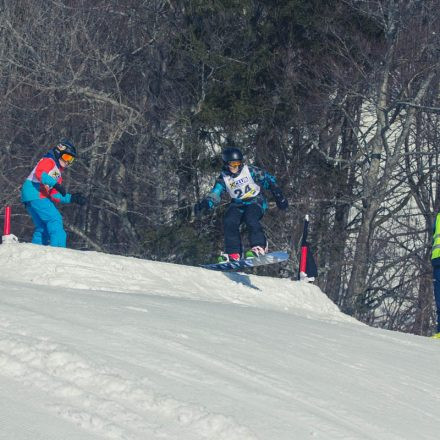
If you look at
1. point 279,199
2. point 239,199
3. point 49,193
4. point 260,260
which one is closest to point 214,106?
point 49,193

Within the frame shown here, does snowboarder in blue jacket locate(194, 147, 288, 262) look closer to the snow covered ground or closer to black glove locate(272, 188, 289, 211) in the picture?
black glove locate(272, 188, 289, 211)

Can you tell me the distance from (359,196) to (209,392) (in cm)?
1784

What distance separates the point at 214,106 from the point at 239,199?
1130cm

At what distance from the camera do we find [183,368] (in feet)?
22.2

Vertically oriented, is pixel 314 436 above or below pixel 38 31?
below

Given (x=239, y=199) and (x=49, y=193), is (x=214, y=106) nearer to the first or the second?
(x=49, y=193)

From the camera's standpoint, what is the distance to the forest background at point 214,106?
2361 centimetres

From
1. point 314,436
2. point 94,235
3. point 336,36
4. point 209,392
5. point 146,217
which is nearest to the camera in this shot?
point 314,436

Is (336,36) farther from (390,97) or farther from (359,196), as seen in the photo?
(359,196)

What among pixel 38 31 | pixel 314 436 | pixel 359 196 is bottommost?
pixel 314 436

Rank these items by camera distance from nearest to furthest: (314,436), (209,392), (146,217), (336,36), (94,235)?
(314,436)
(209,392)
(336,36)
(146,217)
(94,235)

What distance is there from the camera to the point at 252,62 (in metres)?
24.8

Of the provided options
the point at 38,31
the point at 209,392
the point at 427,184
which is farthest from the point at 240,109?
the point at 209,392

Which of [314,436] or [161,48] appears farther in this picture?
[161,48]
